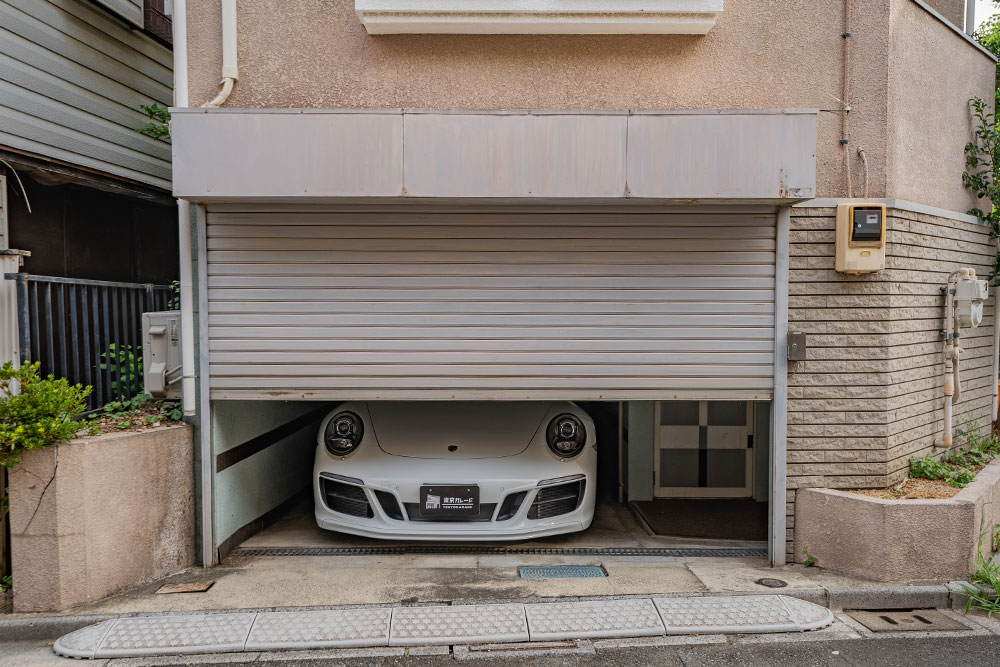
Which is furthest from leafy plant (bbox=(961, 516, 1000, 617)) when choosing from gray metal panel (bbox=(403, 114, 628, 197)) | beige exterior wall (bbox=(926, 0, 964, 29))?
beige exterior wall (bbox=(926, 0, 964, 29))

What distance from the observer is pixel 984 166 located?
5.67 meters

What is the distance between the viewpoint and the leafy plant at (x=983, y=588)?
3930mm

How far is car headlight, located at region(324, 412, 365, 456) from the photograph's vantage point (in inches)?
195

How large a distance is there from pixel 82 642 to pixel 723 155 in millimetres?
4527

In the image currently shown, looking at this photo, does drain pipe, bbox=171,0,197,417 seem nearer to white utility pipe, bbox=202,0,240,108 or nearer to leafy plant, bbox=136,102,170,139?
white utility pipe, bbox=202,0,240,108

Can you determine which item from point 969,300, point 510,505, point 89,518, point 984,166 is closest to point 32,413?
point 89,518

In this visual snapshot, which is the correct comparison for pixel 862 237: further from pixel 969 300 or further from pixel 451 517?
pixel 451 517

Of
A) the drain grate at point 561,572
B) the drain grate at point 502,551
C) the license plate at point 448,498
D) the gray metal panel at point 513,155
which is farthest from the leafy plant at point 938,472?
the license plate at point 448,498

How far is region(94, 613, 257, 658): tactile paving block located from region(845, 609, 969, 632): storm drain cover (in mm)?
3558

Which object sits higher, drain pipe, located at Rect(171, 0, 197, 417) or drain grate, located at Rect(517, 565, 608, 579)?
drain pipe, located at Rect(171, 0, 197, 417)

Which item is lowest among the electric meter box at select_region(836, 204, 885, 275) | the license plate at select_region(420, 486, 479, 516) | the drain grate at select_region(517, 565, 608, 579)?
the drain grate at select_region(517, 565, 608, 579)

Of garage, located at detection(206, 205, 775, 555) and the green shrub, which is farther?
garage, located at detection(206, 205, 775, 555)

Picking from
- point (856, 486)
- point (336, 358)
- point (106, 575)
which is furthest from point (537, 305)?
point (106, 575)

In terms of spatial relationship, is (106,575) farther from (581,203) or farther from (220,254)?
(581,203)
